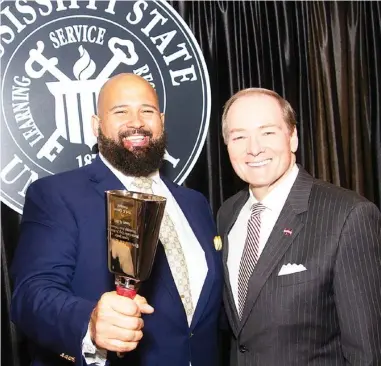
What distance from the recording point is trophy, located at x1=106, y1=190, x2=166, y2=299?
1.17m

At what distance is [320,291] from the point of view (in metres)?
1.75

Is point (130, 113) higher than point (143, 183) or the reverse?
higher

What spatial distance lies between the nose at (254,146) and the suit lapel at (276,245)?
0.73 feet

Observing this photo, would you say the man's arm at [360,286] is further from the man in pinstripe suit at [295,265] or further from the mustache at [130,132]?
the mustache at [130,132]

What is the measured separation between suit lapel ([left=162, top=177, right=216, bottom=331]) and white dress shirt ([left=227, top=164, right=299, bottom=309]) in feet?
0.25

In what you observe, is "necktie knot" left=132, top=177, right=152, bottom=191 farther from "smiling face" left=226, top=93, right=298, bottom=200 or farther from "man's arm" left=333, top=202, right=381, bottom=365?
"man's arm" left=333, top=202, right=381, bottom=365

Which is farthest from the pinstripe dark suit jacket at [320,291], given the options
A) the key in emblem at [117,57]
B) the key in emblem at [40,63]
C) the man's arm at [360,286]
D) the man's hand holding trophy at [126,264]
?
the key in emblem at [40,63]

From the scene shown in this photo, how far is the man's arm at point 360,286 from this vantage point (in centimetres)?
169

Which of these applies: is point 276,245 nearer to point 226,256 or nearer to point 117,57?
point 226,256

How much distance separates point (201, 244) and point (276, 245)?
0.38 m

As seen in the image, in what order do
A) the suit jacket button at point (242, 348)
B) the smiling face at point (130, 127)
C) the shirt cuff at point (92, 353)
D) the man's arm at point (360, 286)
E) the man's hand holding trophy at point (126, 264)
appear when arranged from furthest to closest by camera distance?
the smiling face at point (130, 127), the suit jacket button at point (242, 348), the man's arm at point (360, 286), the shirt cuff at point (92, 353), the man's hand holding trophy at point (126, 264)

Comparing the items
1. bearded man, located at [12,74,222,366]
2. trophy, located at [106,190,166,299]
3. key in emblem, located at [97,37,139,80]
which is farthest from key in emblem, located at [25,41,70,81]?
trophy, located at [106,190,166,299]

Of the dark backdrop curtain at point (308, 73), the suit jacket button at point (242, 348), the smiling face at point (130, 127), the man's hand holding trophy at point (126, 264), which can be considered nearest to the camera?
the man's hand holding trophy at point (126, 264)

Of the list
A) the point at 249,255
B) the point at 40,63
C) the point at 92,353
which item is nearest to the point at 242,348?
the point at 249,255
